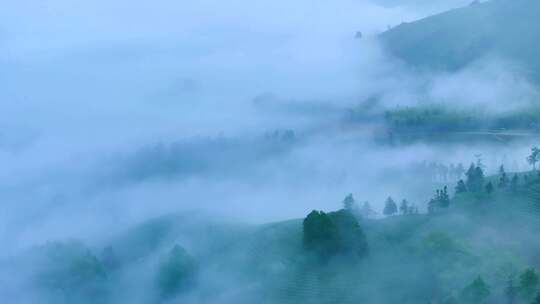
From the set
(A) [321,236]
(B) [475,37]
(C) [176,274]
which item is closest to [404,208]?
(A) [321,236]

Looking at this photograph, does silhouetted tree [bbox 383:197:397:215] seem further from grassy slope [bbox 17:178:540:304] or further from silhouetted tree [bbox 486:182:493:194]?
silhouetted tree [bbox 486:182:493:194]

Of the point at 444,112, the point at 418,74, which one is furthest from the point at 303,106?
the point at 444,112

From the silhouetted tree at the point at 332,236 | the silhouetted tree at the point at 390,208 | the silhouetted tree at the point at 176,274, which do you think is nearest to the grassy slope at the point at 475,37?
the silhouetted tree at the point at 390,208

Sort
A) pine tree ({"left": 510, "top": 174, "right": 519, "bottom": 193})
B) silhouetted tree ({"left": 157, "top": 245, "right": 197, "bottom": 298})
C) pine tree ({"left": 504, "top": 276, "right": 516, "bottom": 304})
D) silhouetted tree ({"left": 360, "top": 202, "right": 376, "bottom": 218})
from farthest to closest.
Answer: silhouetted tree ({"left": 360, "top": 202, "right": 376, "bottom": 218}), pine tree ({"left": 510, "top": 174, "right": 519, "bottom": 193}), silhouetted tree ({"left": 157, "top": 245, "right": 197, "bottom": 298}), pine tree ({"left": 504, "top": 276, "right": 516, "bottom": 304})

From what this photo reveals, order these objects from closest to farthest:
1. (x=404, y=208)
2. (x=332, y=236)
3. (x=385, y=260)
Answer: (x=385, y=260), (x=332, y=236), (x=404, y=208)

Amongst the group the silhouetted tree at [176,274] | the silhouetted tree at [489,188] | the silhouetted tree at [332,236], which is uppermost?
the silhouetted tree at [489,188]

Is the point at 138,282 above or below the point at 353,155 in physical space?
below

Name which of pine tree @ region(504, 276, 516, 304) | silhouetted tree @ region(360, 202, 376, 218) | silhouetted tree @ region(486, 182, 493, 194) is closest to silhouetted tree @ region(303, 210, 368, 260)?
silhouetted tree @ region(360, 202, 376, 218)

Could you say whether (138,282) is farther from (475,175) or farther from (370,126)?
(370,126)

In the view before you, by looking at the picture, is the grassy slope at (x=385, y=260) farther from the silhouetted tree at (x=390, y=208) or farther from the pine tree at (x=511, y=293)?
the silhouetted tree at (x=390, y=208)

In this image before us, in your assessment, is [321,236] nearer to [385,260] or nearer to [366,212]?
[385,260]

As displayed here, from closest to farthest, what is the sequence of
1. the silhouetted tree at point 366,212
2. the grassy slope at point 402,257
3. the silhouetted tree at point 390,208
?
1. the grassy slope at point 402,257
2. the silhouetted tree at point 366,212
3. the silhouetted tree at point 390,208
